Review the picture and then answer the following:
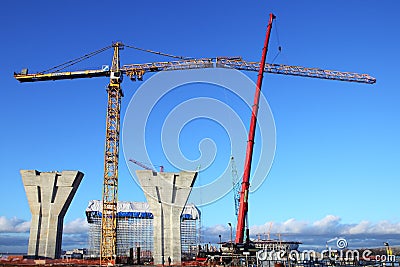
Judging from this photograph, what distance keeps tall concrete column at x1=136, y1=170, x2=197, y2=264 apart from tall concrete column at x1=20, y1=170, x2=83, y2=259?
34.0 feet

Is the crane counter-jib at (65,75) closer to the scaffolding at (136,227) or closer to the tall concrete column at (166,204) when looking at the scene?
the tall concrete column at (166,204)

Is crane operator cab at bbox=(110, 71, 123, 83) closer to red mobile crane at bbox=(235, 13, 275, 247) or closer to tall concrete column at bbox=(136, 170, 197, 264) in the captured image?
tall concrete column at bbox=(136, 170, 197, 264)

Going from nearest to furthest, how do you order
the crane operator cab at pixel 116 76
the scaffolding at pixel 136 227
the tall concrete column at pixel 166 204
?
the tall concrete column at pixel 166 204
the crane operator cab at pixel 116 76
the scaffolding at pixel 136 227

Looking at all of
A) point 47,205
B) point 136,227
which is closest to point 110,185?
point 47,205

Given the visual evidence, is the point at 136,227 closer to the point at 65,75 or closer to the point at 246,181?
the point at 65,75

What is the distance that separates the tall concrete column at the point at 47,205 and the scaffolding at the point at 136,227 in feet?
120

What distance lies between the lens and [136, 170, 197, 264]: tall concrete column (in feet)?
202

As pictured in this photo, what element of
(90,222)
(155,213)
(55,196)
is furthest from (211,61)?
(90,222)

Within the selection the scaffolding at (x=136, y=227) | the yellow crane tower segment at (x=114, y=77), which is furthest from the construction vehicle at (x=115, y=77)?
the scaffolding at (x=136, y=227)

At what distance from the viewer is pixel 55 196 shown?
203 ft

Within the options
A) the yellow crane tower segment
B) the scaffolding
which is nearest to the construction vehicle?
the yellow crane tower segment

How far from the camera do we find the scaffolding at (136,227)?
98.0 meters

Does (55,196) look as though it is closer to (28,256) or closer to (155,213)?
(28,256)

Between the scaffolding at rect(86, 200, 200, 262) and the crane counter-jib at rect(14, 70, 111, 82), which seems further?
the scaffolding at rect(86, 200, 200, 262)
